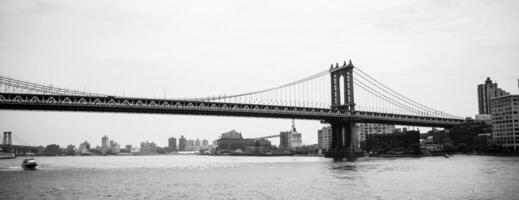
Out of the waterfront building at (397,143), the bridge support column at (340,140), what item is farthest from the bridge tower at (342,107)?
the waterfront building at (397,143)

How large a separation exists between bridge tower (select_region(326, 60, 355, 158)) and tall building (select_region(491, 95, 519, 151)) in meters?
46.1

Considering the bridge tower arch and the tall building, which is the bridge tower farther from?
the tall building

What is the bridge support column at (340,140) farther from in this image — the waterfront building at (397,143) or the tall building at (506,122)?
the tall building at (506,122)

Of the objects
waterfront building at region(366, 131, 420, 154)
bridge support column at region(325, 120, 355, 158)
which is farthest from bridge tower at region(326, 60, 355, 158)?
waterfront building at region(366, 131, 420, 154)

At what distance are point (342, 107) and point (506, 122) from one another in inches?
Result: 2158

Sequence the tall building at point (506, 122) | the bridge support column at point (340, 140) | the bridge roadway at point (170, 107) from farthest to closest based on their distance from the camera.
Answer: the tall building at point (506, 122), the bridge support column at point (340, 140), the bridge roadway at point (170, 107)

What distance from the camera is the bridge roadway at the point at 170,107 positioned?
81.8m

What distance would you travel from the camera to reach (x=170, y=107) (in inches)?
3711

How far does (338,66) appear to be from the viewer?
127 metres

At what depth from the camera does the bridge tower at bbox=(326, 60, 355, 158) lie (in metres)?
119

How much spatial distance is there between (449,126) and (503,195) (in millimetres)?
125723

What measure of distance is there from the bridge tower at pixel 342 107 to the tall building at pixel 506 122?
151 ft

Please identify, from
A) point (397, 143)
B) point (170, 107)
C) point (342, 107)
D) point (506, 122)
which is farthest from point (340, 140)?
point (506, 122)

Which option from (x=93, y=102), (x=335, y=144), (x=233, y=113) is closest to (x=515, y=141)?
(x=335, y=144)
